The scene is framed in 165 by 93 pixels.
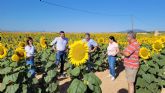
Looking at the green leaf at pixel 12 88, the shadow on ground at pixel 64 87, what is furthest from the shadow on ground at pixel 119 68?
the green leaf at pixel 12 88

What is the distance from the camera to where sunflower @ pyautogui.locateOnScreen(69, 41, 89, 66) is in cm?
611

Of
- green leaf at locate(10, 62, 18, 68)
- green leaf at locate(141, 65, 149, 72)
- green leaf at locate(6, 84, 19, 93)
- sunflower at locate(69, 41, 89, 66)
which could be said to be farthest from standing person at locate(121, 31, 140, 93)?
green leaf at locate(6, 84, 19, 93)

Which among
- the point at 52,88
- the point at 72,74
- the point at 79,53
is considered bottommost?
the point at 52,88

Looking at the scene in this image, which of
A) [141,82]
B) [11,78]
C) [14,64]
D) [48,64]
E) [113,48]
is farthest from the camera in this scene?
[113,48]

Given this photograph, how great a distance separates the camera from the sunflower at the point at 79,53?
6113 millimetres

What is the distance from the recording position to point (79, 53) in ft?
20.2

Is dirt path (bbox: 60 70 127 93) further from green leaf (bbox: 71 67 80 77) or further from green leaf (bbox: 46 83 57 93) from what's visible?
green leaf (bbox: 71 67 80 77)

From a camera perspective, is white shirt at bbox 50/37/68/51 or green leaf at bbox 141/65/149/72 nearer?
green leaf at bbox 141/65/149/72

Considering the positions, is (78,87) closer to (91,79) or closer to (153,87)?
(91,79)

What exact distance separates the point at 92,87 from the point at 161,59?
5124mm

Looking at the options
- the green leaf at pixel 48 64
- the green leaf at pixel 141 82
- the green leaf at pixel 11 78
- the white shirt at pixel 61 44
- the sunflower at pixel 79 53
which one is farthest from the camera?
the white shirt at pixel 61 44

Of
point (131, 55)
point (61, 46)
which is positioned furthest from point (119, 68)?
point (131, 55)

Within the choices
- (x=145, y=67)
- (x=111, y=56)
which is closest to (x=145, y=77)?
(x=145, y=67)

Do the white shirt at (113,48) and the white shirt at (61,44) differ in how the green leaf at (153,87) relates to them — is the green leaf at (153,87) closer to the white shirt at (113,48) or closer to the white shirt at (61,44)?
the white shirt at (113,48)
